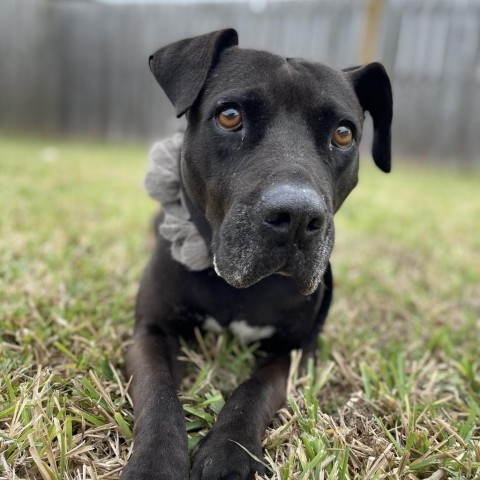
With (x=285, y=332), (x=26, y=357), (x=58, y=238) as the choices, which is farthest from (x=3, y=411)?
(x=58, y=238)

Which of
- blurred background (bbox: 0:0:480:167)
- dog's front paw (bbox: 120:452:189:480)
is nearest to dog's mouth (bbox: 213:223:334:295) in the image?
dog's front paw (bbox: 120:452:189:480)

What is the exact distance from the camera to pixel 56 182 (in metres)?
5.93

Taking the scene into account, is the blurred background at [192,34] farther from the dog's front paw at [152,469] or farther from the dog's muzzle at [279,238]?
the dog's front paw at [152,469]

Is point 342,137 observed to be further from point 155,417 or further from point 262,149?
point 155,417

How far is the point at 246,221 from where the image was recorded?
182 cm

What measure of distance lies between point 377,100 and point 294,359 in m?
1.32

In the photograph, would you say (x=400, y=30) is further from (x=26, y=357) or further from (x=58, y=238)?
(x=26, y=357)

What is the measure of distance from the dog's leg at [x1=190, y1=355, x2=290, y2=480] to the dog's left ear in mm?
1253

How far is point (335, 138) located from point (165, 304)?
0.99 meters

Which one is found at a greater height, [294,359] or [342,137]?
[342,137]

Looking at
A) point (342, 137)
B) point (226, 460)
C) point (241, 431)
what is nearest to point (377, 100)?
point (342, 137)

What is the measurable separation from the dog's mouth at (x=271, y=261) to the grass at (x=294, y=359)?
431 millimetres

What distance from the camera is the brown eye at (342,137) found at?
7.30 ft

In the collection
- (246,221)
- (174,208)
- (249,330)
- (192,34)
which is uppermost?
(246,221)
